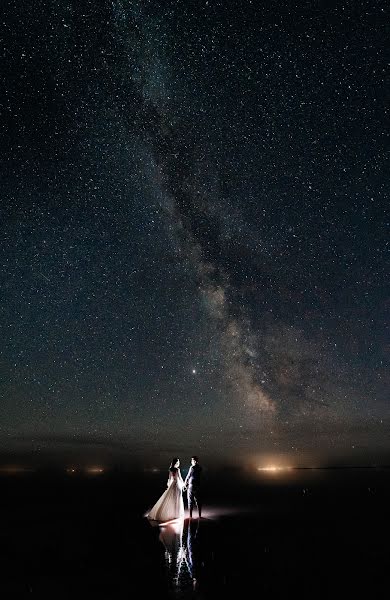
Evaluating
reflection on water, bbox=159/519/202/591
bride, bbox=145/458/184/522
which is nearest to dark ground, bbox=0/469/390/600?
reflection on water, bbox=159/519/202/591

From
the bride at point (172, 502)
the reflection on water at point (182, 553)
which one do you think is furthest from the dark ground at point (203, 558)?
the bride at point (172, 502)

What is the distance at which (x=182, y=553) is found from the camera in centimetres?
907

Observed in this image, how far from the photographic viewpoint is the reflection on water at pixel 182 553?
23.5ft

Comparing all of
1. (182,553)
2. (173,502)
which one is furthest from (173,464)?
(182,553)

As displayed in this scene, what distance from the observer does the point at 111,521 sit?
14.7 metres

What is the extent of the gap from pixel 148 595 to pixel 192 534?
5172 mm

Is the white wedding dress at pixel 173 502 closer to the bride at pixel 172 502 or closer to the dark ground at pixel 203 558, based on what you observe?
the bride at pixel 172 502

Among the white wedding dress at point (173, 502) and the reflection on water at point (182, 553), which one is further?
the white wedding dress at point (173, 502)

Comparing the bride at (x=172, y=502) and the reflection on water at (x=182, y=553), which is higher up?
the bride at (x=172, y=502)

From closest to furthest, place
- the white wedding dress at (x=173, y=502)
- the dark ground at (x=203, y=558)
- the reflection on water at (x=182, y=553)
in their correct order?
1. the dark ground at (x=203, y=558)
2. the reflection on water at (x=182, y=553)
3. the white wedding dress at (x=173, y=502)

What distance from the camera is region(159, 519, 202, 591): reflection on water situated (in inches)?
282

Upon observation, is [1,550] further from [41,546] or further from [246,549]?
[246,549]

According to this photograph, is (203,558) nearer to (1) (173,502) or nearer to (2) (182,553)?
(2) (182,553)

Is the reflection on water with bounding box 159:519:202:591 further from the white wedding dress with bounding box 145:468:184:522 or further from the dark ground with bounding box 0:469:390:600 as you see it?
the white wedding dress with bounding box 145:468:184:522
